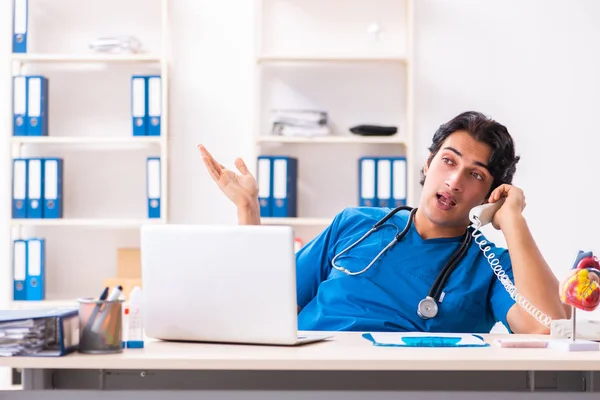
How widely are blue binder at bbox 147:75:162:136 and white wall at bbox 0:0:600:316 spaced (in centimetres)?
24

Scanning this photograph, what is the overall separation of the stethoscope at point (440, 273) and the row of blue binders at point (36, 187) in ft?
6.26

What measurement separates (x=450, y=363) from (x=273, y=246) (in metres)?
0.38

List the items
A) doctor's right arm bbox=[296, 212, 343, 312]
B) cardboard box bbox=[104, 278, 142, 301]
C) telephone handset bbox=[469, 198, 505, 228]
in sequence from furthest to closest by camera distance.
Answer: cardboard box bbox=[104, 278, 142, 301], doctor's right arm bbox=[296, 212, 343, 312], telephone handset bbox=[469, 198, 505, 228]

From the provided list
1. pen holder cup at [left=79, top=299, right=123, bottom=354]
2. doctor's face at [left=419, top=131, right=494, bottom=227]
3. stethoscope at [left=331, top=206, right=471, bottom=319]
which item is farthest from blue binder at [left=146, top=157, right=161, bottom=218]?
pen holder cup at [left=79, top=299, right=123, bottom=354]

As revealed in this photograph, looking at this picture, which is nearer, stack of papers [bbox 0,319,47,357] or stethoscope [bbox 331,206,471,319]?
stack of papers [bbox 0,319,47,357]

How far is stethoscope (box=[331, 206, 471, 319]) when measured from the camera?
2.00 metres

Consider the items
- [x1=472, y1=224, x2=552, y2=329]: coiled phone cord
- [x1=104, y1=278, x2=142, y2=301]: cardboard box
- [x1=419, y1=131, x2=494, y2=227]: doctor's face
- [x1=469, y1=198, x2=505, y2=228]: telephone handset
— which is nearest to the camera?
[x1=472, y1=224, x2=552, y2=329]: coiled phone cord

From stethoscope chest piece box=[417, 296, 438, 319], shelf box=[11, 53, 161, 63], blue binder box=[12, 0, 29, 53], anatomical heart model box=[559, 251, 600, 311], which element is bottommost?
stethoscope chest piece box=[417, 296, 438, 319]

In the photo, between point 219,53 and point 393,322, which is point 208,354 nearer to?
point 393,322

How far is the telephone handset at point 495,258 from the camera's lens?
6.10 feet

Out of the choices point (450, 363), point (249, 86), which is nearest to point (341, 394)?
point (450, 363)

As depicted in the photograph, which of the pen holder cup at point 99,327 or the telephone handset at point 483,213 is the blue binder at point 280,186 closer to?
the telephone handset at point 483,213

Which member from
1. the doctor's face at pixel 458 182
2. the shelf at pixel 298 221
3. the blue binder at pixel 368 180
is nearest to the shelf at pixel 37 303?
the shelf at pixel 298 221

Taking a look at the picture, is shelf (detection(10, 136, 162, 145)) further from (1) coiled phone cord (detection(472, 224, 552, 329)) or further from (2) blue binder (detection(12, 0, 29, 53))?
(1) coiled phone cord (detection(472, 224, 552, 329))
